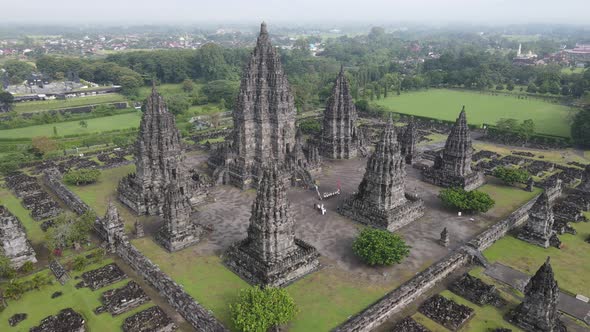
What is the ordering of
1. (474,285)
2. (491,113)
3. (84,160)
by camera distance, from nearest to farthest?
(474,285)
(84,160)
(491,113)

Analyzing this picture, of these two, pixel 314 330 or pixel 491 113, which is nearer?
pixel 314 330

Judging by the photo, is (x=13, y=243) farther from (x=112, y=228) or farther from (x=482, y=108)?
(x=482, y=108)

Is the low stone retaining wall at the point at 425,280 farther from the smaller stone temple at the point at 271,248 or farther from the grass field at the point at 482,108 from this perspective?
the grass field at the point at 482,108

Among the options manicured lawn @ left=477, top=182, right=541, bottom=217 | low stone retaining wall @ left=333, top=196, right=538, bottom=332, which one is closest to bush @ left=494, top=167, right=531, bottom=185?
manicured lawn @ left=477, top=182, right=541, bottom=217

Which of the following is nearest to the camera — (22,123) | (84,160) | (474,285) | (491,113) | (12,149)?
(474,285)

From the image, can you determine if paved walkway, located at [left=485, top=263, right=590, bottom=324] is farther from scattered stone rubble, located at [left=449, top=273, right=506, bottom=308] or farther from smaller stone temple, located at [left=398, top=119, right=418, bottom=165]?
smaller stone temple, located at [left=398, top=119, right=418, bottom=165]

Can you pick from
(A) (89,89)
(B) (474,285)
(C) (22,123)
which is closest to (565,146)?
(B) (474,285)

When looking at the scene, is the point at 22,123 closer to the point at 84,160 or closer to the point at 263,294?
the point at 84,160
